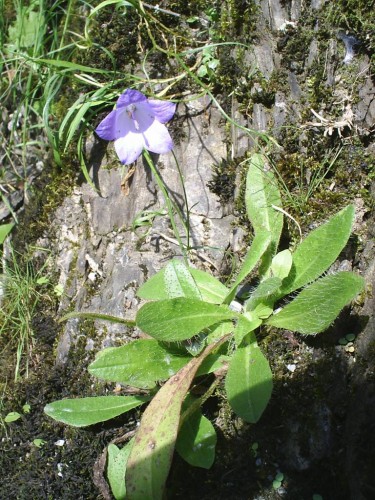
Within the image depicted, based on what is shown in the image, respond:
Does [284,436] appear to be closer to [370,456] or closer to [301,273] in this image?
[370,456]

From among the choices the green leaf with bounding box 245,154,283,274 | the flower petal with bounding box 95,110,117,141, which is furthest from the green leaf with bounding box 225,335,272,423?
the flower petal with bounding box 95,110,117,141

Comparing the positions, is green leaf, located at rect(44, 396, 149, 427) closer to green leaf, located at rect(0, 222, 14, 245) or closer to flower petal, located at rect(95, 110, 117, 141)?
flower petal, located at rect(95, 110, 117, 141)

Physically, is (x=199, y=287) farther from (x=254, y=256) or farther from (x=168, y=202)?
(x=168, y=202)

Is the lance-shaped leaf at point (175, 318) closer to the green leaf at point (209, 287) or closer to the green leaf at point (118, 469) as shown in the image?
the green leaf at point (209, 287)

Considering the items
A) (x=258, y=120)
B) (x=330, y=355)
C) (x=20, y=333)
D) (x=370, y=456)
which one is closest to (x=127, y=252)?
(x=20, y=333)

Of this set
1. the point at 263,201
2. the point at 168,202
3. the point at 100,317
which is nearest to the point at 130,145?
the point at 168,202

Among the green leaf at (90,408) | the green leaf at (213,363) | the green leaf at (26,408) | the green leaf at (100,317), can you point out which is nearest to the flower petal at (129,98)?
the green leaf at (100,317)
